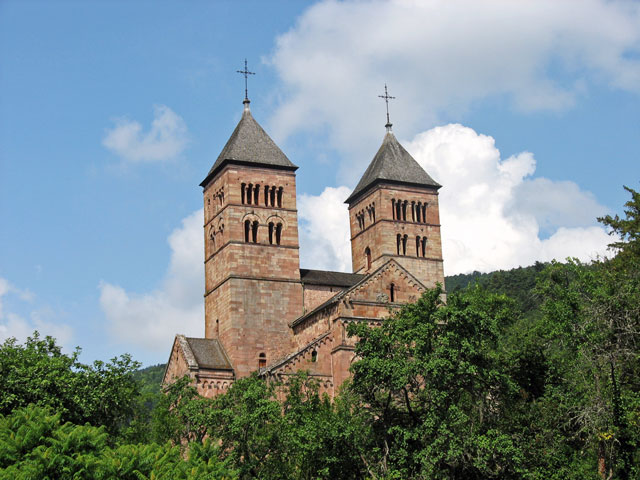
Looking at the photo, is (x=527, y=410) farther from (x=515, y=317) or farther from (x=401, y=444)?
(x=515, y=317)

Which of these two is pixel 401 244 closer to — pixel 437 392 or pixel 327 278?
pixel 327 278

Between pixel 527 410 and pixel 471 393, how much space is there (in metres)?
4.49

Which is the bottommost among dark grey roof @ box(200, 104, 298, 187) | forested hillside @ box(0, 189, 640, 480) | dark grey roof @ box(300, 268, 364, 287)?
forested hillside @ box(0, 189, 640, 480)

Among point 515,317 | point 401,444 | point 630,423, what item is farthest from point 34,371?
point 515,317

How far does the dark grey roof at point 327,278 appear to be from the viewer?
216ft

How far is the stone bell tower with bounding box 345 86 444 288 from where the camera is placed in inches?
2972

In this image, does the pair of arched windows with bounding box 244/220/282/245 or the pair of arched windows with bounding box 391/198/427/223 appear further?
the pair of arched windows with bounding box 391/198/427/223

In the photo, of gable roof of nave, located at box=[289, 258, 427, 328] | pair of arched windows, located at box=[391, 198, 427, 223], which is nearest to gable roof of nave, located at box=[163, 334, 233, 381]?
gable roof of nave, located at box=[289, 258, 427, 328]

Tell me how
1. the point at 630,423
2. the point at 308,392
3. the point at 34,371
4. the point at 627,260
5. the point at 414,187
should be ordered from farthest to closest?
the point at 414,187 → the point at 627,260 → the point at 308,392 → the point at 34,371 → the point at 630,423

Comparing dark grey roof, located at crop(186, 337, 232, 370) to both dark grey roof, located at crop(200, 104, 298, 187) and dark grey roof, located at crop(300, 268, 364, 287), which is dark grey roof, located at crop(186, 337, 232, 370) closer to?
dark grey roof, located at crop(300, 268, 364, 287)

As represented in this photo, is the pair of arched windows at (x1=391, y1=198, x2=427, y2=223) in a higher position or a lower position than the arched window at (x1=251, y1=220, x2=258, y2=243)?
higher

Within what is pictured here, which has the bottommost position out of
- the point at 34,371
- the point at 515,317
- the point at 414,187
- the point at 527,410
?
the point at 527,410

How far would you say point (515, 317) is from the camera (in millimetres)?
70125

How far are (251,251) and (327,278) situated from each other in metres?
6.20
